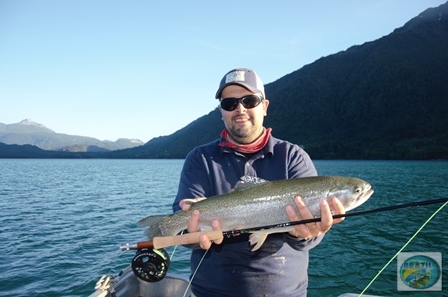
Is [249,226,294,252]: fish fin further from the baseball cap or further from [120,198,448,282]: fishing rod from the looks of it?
the baseball cap

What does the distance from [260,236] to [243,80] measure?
2.26m

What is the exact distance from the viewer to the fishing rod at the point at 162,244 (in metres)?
4.26

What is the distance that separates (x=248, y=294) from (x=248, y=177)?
1480 mm

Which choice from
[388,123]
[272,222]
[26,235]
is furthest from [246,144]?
[388,123]

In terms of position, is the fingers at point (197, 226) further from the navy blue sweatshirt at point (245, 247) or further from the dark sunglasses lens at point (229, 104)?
the dark sunglasses lens at point (229, 104)

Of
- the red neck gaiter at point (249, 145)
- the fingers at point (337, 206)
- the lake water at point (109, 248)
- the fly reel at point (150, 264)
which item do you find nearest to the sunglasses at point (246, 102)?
the red neck gaiter at point (249, 145)

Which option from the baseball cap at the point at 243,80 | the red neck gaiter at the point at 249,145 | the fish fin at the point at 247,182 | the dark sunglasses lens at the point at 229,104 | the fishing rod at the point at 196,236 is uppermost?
the baseball cap at the point at 243,80

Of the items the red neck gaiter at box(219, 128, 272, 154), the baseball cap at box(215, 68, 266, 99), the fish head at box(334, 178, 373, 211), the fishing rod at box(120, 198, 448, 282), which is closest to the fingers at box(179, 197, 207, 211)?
the fishing rod at box(120, 198, 448, 282)

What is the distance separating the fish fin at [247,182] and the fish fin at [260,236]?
0.63 meters

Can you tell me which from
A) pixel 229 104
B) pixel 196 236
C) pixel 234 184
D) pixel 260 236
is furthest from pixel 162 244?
pixel 229 104

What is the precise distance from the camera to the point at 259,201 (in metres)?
4.66

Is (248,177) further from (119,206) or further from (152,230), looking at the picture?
(119,206)

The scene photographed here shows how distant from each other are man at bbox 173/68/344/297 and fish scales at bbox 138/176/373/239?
0.15m

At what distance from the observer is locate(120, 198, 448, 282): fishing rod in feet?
14.0
